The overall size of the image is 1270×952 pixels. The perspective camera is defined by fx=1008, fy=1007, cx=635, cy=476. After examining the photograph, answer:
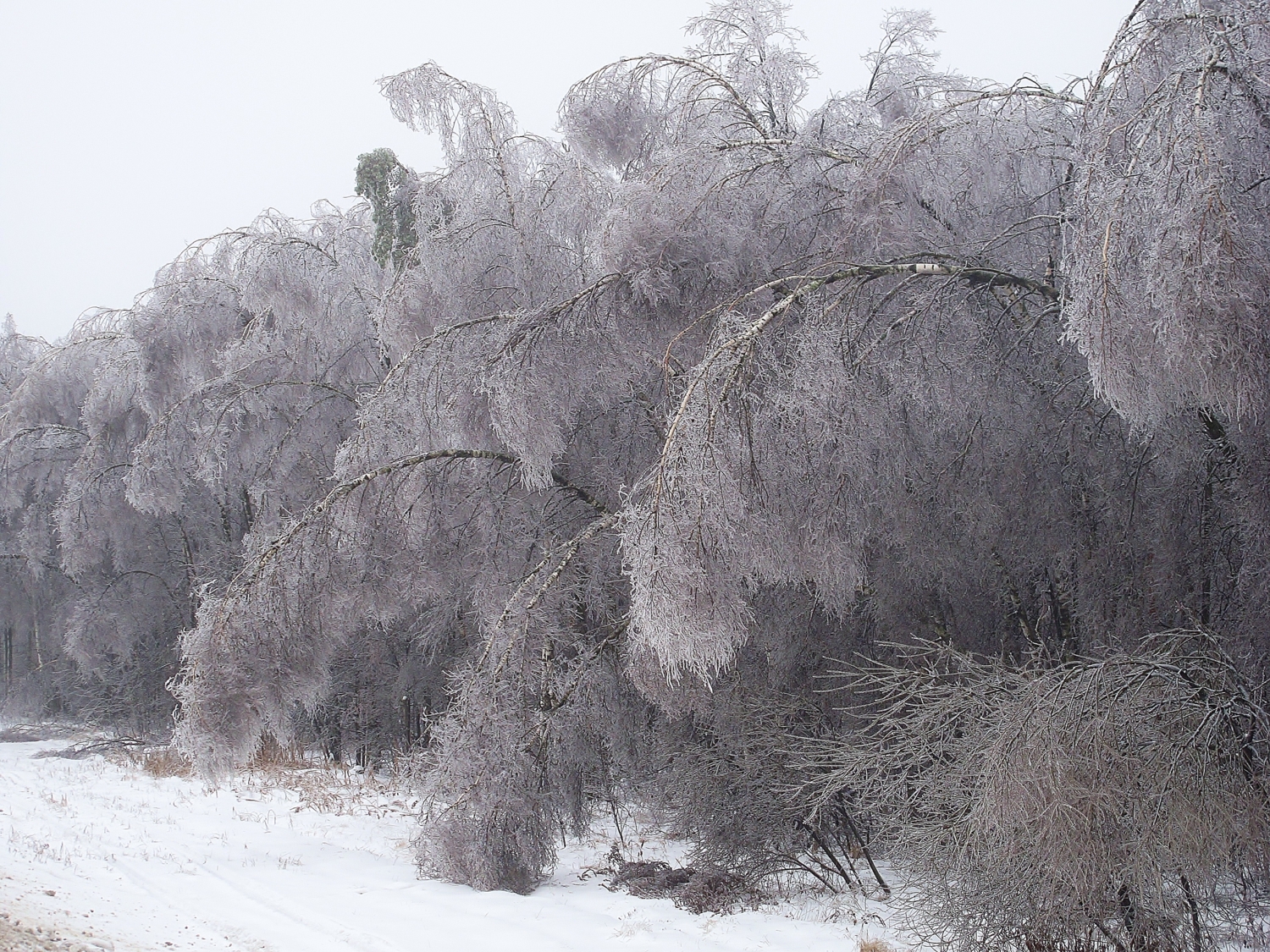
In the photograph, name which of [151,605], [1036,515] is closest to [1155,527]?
[1036,515]

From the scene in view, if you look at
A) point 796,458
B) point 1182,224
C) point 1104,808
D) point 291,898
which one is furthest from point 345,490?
Result: point 1182,224

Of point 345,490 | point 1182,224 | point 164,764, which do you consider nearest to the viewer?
point 1182,224

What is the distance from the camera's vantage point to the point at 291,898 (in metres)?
6.48

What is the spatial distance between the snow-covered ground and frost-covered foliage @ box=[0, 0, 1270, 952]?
536 mm

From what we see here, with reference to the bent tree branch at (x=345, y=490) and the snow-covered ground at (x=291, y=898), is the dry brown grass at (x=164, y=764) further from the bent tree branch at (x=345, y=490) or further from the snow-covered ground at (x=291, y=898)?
the bent tree branch at (x=345, y=490)

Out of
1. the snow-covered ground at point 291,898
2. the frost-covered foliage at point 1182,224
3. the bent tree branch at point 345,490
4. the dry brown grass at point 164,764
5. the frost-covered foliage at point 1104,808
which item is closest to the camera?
the frost-covered foliage at point 1182,224

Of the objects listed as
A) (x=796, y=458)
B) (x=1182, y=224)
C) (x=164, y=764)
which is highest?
(x=1182, y=224)

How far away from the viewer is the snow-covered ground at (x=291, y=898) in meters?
5.58

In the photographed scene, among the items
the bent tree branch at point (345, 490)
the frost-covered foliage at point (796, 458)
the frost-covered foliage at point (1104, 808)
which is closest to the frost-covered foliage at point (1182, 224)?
the frost-covered foliage at point (796, 458)

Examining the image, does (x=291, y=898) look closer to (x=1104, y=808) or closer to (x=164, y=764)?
(x=1104, y=808)

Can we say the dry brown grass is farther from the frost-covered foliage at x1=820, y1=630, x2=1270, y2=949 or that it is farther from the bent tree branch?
the frost-covered foliage at x1=820, y1=630, x2=1270, y2=949

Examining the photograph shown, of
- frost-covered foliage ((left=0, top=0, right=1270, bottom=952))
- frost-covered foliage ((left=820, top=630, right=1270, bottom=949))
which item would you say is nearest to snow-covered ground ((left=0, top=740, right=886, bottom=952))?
frost-covered foliage ((left=0, top=0, right=1270, bottom=952))

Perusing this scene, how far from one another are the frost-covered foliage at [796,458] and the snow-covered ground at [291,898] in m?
0.54

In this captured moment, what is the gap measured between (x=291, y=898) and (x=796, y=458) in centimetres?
430
